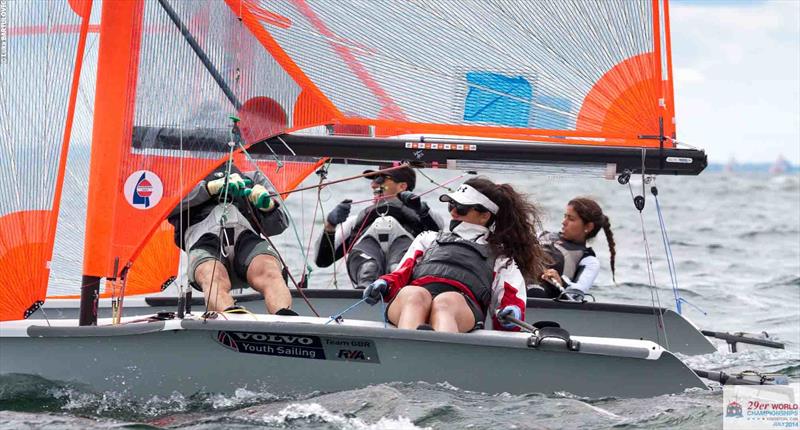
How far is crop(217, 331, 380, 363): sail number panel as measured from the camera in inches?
185

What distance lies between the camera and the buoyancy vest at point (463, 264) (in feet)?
16.3

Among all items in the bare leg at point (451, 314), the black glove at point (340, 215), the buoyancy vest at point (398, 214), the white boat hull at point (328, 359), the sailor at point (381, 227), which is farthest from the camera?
the black glove at point (340, 215)

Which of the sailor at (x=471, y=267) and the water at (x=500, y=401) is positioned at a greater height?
the sailor at (x=471, y=267)

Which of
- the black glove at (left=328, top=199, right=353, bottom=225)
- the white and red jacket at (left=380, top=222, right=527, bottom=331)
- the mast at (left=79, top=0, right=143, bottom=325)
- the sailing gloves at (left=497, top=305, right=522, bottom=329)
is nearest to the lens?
the sailing gloves at (left=497, top=305, right=522, bottom=329)

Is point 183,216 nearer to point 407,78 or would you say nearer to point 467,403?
point 407,78

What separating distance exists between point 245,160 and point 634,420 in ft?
9.96

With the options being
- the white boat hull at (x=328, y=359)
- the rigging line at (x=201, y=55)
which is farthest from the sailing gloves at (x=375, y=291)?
the rigging line at (x=201, y=55)

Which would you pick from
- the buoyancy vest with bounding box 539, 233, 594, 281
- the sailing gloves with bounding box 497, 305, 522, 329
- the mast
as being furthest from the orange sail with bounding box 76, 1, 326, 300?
the buoyancy vest with bounding box 539, 233, 594, 281

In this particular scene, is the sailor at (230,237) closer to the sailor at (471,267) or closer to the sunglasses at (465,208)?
the sailor at (471,267)

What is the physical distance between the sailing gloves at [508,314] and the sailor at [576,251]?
5.34 feet

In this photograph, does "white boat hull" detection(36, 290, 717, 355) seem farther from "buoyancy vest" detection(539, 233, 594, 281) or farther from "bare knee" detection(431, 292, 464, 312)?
"bare knee" detection(431, 292, 464, 312)

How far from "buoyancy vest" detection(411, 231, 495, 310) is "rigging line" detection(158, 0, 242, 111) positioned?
1197 millimetres

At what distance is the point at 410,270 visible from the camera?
508 cm

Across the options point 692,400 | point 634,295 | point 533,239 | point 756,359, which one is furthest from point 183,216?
point 634,295
